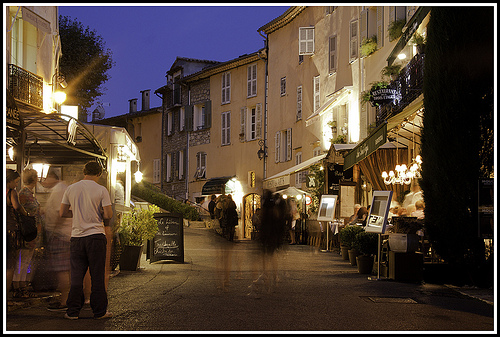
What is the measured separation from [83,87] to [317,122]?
1424cm

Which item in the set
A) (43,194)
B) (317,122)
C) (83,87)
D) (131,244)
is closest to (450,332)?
(131,244)

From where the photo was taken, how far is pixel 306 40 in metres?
33.1

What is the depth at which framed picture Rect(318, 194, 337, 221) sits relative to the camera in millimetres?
20656

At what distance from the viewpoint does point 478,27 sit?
11414 millimetres

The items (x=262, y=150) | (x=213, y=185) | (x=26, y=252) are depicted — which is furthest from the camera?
(x=213, y=185)

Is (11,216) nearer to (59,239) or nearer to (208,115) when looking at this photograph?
(59,239)

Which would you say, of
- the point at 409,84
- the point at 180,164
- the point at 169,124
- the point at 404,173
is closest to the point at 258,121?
the point at 180,164

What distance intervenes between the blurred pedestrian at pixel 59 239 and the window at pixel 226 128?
33.8 meters

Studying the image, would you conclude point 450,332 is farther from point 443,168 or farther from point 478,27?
point 478,27

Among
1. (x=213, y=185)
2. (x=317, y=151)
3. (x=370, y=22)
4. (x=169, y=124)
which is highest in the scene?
(x=370, y=22)

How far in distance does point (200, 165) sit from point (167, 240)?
2975 centimetres

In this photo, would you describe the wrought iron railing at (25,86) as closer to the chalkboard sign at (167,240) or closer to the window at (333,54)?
the chalkboard sign at (167,240)

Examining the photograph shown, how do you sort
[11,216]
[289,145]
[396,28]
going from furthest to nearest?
1. [289,145]
2. [396,28]
3. [11,216]

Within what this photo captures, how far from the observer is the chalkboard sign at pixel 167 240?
15328 mm
